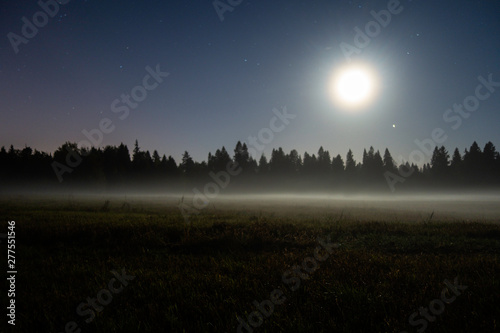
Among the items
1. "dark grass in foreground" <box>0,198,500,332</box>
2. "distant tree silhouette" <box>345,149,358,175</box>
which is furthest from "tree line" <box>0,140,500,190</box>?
"dark grass in foreground" <box>0,198,500,332</box>

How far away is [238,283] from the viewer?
4.98 m

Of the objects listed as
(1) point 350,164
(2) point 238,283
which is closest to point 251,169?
(1) point 350,164

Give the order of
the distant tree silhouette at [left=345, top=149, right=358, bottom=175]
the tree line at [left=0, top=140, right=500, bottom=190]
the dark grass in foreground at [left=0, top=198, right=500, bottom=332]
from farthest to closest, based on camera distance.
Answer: the distant tree silhouette at [left=345, top=149, right=358, bottom=175] → the tree line at [left=0, top=140, right=500, bottom=190] → the dark grass in foreground at [left=0, top=198, right=500, bottom=332]

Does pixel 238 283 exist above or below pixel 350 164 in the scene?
below

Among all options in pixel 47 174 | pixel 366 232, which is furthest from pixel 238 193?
pixel 366 232

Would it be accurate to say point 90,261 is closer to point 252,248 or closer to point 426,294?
point 252,248

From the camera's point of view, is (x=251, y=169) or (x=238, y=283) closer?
(x=238, y=283)

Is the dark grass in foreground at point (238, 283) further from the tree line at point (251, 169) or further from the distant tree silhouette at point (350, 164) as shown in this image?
the distant tree silhouette at point (350, 164)

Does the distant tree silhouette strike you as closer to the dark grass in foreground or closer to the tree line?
the tree line

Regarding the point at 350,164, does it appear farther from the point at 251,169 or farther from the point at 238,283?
the point at 238,283

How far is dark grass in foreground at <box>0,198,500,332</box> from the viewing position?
11.8ft

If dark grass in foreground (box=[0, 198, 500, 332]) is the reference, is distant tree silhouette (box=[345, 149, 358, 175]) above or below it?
above

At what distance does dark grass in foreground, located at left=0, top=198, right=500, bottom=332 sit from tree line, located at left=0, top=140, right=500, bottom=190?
66.6 m

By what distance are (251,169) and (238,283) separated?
264ft
